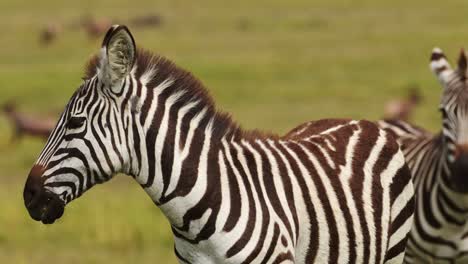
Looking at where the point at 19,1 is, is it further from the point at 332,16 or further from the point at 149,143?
the point at 149,143

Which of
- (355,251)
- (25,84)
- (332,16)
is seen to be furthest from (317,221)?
(332,16)

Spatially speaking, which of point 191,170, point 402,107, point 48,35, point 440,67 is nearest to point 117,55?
point 191,170

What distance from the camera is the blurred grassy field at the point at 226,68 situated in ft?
35.2

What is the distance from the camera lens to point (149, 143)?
534cm

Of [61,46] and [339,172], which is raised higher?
[339,172]

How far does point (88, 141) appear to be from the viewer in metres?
5.21

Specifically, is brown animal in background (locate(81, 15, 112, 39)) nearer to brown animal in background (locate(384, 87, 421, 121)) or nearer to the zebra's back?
brown animal in background (locate(384, 87, 421, 121))

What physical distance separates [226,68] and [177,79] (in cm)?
2060

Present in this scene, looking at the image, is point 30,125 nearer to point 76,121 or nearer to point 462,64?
point 462,64

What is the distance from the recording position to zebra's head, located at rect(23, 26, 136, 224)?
5.15m

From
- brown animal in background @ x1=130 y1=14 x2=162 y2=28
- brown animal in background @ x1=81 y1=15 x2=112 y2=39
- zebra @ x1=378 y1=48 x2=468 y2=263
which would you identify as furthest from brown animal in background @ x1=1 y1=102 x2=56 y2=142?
brown animal in background @ x1=130 y1=14 x2=162 y2=28

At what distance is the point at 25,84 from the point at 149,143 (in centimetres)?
1976

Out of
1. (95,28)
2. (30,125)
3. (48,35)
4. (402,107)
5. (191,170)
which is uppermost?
(191,170)

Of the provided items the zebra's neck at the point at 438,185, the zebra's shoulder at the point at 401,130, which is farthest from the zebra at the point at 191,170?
the zebra's shoulder at the point at 401,130
